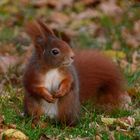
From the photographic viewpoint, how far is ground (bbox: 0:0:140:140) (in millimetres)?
5625

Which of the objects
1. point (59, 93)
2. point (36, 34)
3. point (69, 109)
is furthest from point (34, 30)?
point (69, 109)

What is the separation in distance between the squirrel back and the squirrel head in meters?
0.69

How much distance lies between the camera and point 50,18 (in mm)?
10453

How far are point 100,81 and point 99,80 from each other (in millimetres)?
11

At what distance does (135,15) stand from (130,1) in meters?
0.92

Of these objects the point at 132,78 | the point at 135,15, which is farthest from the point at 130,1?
the point at 132,78

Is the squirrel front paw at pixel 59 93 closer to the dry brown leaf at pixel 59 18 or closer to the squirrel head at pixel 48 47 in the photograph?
the squirrel head at pixel 48 47

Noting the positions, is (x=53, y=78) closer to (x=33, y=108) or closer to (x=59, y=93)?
(x=59, y=93)

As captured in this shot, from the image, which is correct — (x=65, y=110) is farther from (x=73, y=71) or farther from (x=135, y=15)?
(x=135, y=15)

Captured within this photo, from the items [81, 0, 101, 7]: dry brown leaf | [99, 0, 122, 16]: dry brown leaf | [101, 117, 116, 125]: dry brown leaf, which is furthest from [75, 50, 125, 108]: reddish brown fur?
[81, 0, 101, 7]: dry brown leaf

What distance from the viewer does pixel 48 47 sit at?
5.62 m

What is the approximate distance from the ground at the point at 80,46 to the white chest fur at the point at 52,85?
0.24 ft

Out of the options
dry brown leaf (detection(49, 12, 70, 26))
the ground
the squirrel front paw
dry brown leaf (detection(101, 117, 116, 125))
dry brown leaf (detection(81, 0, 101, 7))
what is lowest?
dry brown leaf (detection(81, 0, 101, 7))

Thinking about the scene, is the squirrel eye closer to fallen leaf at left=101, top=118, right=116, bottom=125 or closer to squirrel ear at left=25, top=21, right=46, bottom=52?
squirrel ear at left=25, top=21, right=46, bottom=52
